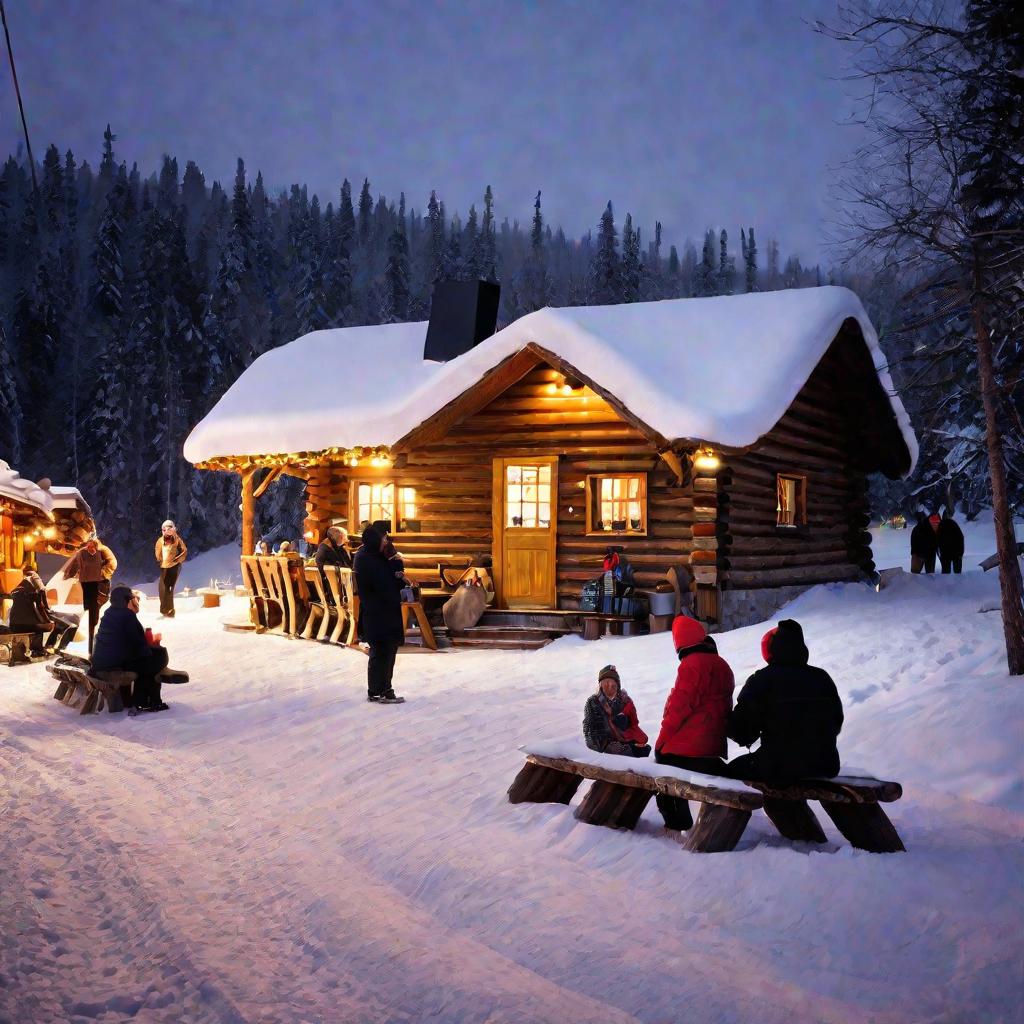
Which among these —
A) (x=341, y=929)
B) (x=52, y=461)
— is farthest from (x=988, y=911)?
(x=52, y=461)

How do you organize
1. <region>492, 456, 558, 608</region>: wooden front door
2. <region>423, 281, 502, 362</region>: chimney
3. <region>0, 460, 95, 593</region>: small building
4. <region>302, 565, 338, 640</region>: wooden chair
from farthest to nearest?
1. <region>0, 460, 95, 593</region>: small building
2. <region>423, 281, 502, 362</region>: chimney
3. <region>492, 456, 558, 608</region>: wooden front door
4. <region>302, 565, 338, 640</region>: wooden chair

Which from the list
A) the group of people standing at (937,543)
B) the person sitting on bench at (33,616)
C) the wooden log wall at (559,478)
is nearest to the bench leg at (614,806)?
the wooden log wall at (559,478)

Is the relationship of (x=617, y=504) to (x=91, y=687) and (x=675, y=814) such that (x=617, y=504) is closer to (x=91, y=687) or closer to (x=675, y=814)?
(x=91, y=687)

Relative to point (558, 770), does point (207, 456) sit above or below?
above

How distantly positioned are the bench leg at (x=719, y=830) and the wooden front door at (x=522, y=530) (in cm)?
1124

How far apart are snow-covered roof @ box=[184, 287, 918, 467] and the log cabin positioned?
0.04 meters

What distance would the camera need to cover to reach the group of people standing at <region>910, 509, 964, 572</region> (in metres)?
22.4

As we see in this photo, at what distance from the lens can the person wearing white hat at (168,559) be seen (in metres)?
19.6

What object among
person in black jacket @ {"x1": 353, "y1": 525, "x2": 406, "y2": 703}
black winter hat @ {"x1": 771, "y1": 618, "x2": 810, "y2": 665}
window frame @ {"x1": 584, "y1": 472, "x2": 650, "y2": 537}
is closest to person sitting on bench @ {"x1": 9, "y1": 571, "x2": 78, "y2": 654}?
person in black jacket @ {"x1": 353, "y1": 525, "x2": 406, "y2": 703}

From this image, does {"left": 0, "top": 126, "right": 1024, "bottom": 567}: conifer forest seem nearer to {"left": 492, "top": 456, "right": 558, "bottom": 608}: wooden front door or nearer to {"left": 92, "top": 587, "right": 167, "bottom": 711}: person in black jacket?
{"left": 492, "top": 456, "right": 558, "bottom": 608}: wooden front door

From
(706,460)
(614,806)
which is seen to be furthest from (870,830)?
(706,460)

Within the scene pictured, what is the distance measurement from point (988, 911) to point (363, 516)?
1540 cm

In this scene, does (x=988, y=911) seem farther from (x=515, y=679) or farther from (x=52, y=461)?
(x=52, y=461)

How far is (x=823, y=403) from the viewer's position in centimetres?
1956
